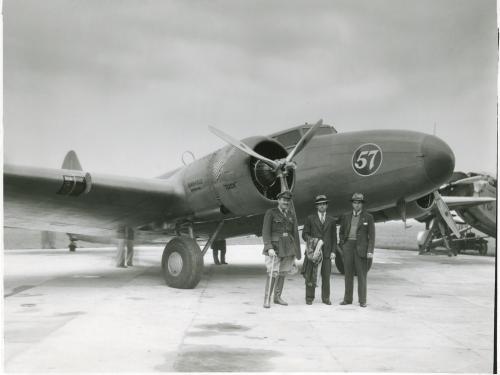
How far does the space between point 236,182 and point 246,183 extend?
208 mm

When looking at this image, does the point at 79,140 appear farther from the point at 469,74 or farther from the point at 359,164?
the point at 469,74

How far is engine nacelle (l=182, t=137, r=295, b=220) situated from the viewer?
829 centimetres

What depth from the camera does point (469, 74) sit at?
653 centimetres

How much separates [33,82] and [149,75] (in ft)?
5.38

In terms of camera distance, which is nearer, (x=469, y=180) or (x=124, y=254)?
(x=124, y=254)

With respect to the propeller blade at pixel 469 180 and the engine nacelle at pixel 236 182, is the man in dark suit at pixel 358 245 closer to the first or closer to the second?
the engine nacelle at pixel 236 182

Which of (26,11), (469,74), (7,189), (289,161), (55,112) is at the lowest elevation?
(7,189)

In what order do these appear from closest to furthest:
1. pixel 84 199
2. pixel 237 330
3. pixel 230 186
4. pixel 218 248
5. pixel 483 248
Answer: pixel 237 330 → pixel 230 186 → pixel 84 199 → pixel 218 248 → pixel 483 248

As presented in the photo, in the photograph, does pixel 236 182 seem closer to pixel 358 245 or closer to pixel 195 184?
pixel 195 184

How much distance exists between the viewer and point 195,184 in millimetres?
9172

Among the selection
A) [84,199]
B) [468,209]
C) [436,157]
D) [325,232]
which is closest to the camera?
[325,232]

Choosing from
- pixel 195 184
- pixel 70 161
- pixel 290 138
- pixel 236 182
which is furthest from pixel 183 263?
pixel 70 161

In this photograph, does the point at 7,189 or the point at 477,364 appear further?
the point at 7,189

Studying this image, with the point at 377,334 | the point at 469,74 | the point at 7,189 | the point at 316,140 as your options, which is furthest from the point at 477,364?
the point at 7,189
